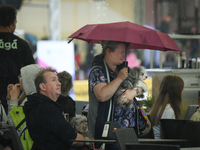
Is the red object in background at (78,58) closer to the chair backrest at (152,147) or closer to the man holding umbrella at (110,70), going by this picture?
the man holding umbrella at (110,70)

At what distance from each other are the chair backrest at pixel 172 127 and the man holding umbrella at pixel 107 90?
0.34 metres

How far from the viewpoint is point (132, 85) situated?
294cm

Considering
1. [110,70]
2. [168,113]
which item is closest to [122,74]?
[110,70]

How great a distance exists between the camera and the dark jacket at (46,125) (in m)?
2.23

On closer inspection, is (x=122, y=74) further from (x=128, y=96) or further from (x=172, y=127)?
(x=172, y=127)

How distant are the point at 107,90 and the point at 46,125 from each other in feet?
1.70

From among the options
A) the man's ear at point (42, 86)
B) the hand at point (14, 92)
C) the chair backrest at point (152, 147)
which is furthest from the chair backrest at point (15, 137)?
the chair backrest at point (152, 147)

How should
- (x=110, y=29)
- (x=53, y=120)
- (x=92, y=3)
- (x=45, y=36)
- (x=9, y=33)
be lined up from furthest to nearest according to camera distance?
(x=45, y=36) < (x=92, y=3) < (x=9, y=33) < (x=110, y=29) < (x=53, y=120)

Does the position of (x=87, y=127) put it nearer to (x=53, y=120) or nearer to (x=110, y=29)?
(x=53, y=120)

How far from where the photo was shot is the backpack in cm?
235

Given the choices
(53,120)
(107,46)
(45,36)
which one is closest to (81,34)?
(107,46)

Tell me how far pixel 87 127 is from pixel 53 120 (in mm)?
471

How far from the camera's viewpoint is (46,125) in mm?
2234

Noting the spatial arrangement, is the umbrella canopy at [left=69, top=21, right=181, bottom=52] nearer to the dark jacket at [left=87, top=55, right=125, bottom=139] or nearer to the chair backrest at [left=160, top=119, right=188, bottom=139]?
the dark jacket at [left=87, top=55, right=125, bottom=139]
